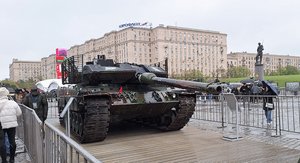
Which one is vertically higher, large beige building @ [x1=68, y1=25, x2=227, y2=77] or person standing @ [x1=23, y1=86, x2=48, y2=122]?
large beige building @ [x1=68, y1=25, x2=227, y2=77]

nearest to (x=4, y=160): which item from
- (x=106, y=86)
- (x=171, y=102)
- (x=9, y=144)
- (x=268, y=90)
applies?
(x=9, y=144)

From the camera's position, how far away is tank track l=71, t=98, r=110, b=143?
796cm

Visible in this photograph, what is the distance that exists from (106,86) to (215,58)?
9266cm

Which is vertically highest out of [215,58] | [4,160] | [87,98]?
[215,58]

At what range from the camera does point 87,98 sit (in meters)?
7.94

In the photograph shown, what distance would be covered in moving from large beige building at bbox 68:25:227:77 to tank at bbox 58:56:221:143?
72086 millimetres

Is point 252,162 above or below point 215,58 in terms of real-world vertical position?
below

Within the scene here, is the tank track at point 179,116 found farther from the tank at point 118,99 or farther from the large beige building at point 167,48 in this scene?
the large beige building at point 167,48

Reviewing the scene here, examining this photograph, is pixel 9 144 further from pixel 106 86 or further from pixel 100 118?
pixel 106 86

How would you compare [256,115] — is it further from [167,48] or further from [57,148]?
[167,48]

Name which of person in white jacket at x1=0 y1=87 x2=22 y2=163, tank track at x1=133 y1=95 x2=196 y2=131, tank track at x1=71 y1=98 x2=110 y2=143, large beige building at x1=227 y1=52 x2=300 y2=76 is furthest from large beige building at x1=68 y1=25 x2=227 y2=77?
person in white jacket at x1=0 y1=87 x2=22 y2=163

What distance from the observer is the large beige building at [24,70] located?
11394 centimetres

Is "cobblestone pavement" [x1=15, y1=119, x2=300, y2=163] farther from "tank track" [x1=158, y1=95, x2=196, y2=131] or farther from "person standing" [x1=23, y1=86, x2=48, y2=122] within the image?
"tank track" [x1=158, y1=95, x2=196, y2=131]

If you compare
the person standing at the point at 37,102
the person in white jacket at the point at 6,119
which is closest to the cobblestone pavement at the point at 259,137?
the person in white jacket at the point at 6,119
